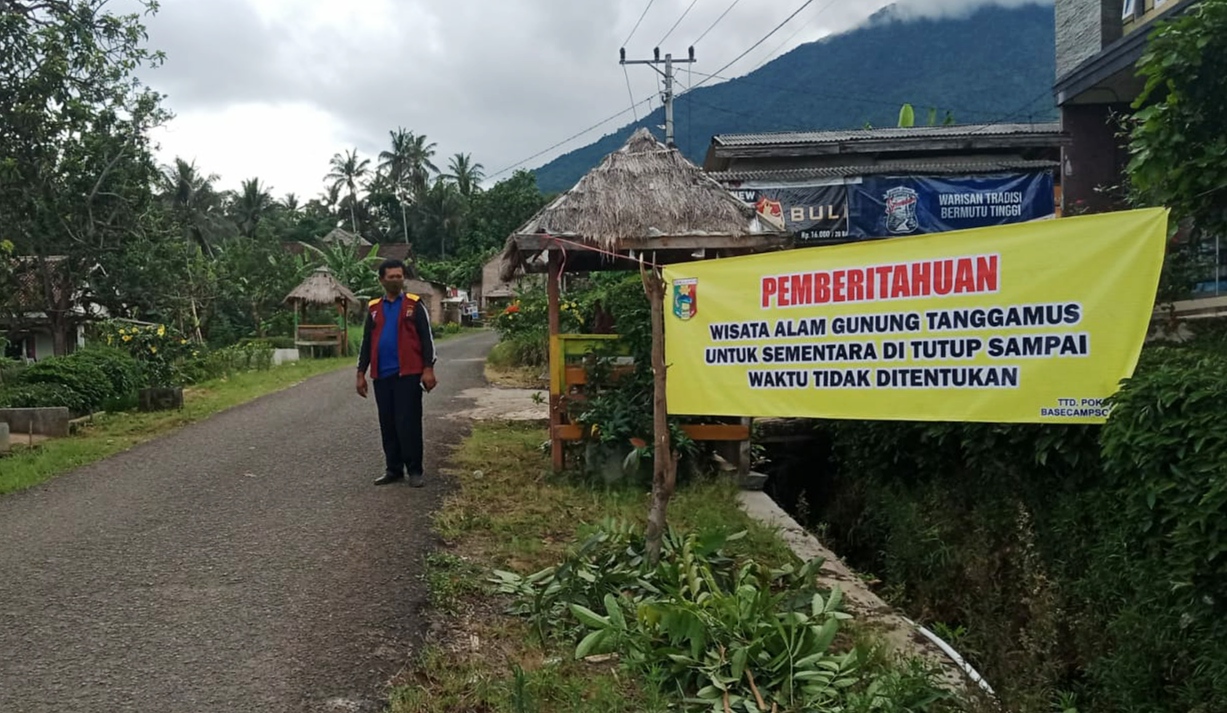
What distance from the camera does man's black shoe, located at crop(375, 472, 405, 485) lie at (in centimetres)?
679

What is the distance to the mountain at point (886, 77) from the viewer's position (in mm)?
76188

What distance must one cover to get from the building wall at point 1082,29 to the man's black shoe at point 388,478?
10446 millimetres

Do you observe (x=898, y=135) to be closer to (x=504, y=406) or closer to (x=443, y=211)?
(x=504, y=406)

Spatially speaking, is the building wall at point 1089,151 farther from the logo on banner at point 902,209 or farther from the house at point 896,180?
the logo on banner at point 902,209

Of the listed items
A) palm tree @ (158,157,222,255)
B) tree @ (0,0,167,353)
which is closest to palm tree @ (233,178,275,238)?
palm tree @ (158,157,222,255)

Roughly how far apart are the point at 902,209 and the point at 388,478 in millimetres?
12032

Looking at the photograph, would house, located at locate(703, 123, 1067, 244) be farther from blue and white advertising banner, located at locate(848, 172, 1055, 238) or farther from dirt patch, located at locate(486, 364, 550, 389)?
dirt patch, located at locate(486, 364, 550, 389)

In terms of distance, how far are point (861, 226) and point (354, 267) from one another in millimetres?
24669

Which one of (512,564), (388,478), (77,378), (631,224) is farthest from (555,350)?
(77,378)

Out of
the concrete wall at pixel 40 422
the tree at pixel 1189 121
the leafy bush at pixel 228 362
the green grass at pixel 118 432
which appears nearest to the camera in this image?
the tree at pixel 1189 121

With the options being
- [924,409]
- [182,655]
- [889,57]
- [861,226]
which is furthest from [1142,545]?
[889,57]

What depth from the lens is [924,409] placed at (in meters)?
4.86

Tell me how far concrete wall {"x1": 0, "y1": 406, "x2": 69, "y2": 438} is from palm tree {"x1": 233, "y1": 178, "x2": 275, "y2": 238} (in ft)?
170

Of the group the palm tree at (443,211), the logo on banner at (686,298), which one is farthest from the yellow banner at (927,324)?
the palm tree at (443,211)
